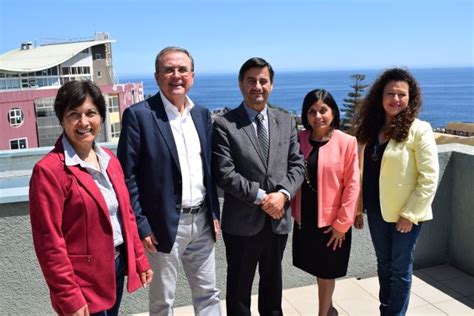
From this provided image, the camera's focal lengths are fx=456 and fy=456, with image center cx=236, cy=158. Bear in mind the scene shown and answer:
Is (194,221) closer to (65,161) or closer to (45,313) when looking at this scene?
(65,161)

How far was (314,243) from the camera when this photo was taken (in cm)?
240

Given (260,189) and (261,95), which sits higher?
(261,95)

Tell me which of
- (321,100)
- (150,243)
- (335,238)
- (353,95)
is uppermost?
(321,100)

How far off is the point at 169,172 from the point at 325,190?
81cm

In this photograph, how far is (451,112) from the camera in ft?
298

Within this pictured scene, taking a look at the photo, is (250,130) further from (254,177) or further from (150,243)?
(150,243)

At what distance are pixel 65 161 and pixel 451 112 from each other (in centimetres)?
→ 9954

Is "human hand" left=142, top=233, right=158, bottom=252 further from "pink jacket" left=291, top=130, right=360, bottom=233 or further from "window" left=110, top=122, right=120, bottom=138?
"window" left=110, top=122, right=120, bottom=138

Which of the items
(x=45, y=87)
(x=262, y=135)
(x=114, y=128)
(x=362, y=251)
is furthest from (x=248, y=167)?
(x=45, y=87)

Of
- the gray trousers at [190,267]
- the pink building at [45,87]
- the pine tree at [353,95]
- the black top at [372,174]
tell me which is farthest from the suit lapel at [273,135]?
the pine tree at [353,95]

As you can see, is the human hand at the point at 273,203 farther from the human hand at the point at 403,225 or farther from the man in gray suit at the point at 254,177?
the human hand at the point at 403,225

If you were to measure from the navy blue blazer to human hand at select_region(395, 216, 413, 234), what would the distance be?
3.66 ft

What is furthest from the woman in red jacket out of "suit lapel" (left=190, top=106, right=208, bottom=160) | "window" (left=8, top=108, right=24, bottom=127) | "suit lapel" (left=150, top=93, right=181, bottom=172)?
"window" (left=8, top=108, right=24, bottom=127)

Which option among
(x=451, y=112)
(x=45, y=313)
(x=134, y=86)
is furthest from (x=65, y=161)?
(x=451, y=112)
